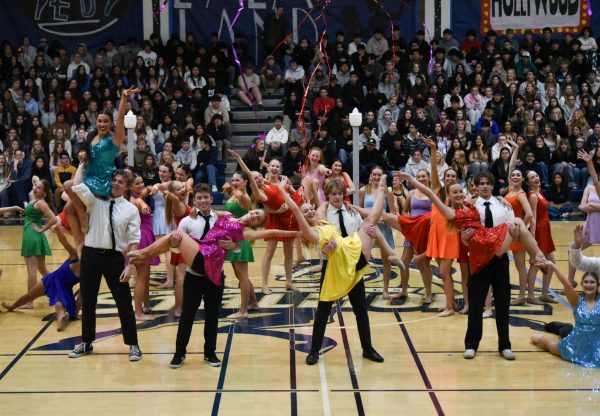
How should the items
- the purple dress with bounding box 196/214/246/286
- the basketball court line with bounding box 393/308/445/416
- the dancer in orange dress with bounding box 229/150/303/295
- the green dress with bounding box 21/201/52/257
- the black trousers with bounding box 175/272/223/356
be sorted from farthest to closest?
the dancer in orange dress with bounding box 229/150/303/295, the green dress with bounding box 21/201/52/257, the black trousers with bounding box 175/272/223/356, the purple dress with bounding box 196/214/246/286, the basketball court line with bounding box 393/308/445/416

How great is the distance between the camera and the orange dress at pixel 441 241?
9609 millimetres

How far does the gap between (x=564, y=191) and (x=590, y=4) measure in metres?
7.26

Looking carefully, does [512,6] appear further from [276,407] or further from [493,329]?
[276,407]

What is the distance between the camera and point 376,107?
18.9 meters

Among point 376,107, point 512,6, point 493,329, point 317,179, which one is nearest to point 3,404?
point 493,329

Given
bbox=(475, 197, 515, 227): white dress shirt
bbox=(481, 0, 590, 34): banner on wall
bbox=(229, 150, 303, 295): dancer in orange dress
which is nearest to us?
bbox=(475, 197, 515, 227): white dress shirt

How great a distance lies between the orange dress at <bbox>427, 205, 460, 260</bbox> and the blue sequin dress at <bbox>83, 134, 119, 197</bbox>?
3.38 m

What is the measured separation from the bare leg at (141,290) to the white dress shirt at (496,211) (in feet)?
11.0

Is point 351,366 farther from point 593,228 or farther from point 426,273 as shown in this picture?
point 593,228

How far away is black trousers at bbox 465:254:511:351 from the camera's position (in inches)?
318

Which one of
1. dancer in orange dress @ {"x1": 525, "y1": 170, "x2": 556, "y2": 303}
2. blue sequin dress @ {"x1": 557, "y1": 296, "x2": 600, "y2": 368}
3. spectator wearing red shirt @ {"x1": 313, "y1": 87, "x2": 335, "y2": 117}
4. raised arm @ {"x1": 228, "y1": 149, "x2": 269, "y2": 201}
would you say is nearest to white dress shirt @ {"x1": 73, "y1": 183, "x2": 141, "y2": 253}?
raised arm @ {"x1": 228, "y1": 149, "x2": 269, "y2": 201}

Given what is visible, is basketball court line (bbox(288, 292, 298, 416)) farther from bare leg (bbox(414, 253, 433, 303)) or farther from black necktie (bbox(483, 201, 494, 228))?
black necktie (bbox(483, 201, 494, 228))

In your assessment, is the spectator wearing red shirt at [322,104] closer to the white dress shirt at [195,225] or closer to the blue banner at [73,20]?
the blue banner at [73,20]

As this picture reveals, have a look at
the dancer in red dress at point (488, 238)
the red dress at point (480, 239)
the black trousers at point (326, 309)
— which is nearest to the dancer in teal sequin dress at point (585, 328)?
the dancer in red dress at point (488, 238)
